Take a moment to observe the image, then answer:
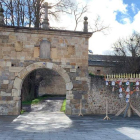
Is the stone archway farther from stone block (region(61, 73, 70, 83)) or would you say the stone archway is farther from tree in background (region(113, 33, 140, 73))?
tree in background (region(113, 33, 140, 73))

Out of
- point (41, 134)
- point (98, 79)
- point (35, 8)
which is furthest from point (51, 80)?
point (41, 134)

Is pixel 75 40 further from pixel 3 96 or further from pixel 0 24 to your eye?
pixel 3 96

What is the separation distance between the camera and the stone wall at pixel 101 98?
34.4 feet

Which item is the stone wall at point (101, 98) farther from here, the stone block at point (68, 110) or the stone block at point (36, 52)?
the stone block at point (36, 52)

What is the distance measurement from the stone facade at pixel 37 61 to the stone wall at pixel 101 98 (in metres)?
0.38

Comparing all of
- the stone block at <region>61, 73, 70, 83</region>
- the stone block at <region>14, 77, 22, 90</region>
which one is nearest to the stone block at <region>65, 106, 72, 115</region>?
the stone block at <region>61, 73, 70, 83</region>

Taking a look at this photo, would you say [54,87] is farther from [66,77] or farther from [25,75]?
[25,75]

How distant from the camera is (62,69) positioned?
10.2m

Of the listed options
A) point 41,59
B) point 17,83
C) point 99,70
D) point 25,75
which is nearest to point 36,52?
point 41,59

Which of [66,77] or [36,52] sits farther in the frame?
[66,77]

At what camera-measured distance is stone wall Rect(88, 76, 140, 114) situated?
34.4 ft

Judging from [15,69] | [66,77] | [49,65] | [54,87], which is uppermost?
[49,65]

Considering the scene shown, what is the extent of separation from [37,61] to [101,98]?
4017mm

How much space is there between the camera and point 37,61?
33.1 feet
